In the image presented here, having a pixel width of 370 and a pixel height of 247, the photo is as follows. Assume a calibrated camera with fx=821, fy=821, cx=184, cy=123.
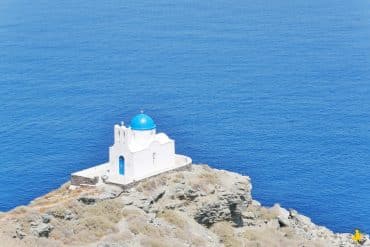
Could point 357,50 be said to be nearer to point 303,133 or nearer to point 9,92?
point 303,133

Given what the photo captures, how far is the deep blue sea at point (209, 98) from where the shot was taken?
88125 millimetres

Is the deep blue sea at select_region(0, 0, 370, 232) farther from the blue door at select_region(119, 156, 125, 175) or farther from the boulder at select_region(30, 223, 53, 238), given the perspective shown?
the boulder at select_region(30, 223, 53, 238)

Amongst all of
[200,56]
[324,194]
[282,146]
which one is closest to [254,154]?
[282,146]

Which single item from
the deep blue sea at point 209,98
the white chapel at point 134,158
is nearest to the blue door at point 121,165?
the white chapel at point 134,158

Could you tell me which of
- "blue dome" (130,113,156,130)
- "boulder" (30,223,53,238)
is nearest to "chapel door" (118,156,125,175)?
"blue dome" (130,113,156,130)

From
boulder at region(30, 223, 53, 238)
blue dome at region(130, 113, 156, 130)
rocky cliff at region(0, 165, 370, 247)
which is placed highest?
blue dome at region(130, 113, 156, 130)

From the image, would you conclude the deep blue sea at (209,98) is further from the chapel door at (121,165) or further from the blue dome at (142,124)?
the chapel door at (121,165)

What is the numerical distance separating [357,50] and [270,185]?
207 ft

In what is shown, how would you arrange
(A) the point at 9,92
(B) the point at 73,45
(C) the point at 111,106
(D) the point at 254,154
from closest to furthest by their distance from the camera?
(D) the point at 254,154, (C) the point at 111,106, (A) the point at 9,92, (B) the point at 73,45

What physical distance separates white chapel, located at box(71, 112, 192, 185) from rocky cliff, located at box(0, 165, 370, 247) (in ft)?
2.85

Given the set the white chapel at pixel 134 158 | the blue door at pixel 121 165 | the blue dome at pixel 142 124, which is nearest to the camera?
the white chapel at pixel 134 158

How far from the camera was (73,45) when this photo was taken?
489 feet

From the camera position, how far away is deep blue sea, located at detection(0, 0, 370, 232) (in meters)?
88.1

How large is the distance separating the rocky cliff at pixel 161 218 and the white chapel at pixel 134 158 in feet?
2.85
